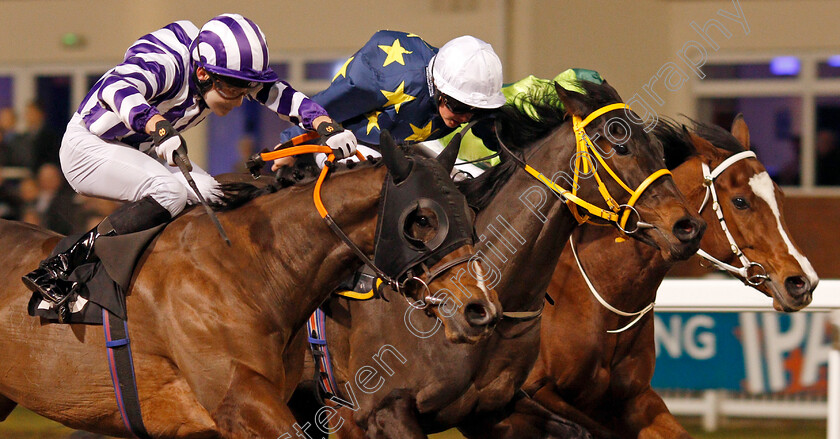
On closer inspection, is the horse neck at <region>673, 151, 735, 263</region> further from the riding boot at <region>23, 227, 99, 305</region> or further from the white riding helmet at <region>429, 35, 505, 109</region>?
the riding boot at <region>23, 227, 99, 305</region>

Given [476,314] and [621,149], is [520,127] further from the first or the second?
[476,314]

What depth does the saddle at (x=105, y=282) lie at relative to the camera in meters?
3.10

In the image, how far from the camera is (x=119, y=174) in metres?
3.28

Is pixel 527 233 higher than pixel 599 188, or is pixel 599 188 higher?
pixel 599 188

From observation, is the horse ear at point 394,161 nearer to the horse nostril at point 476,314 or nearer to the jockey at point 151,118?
the jockey at point 151,118

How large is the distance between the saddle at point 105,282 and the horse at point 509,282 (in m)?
0.87

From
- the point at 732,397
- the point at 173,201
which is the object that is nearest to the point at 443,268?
the point at 173,201

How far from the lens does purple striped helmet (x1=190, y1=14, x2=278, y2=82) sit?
10.6 ft

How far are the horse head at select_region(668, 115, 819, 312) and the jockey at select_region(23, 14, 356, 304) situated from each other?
1.51m

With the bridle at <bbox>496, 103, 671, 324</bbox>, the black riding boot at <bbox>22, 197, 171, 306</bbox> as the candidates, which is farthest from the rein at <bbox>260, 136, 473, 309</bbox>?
the bridle at <bbox>496, 103, 671, 324</bbox>

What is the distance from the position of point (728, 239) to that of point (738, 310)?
845 mm

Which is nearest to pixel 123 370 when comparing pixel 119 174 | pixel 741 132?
pixel 119 174

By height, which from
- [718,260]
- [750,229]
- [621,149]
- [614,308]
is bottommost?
[614,308]

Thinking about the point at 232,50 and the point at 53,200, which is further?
the point at 53,200
